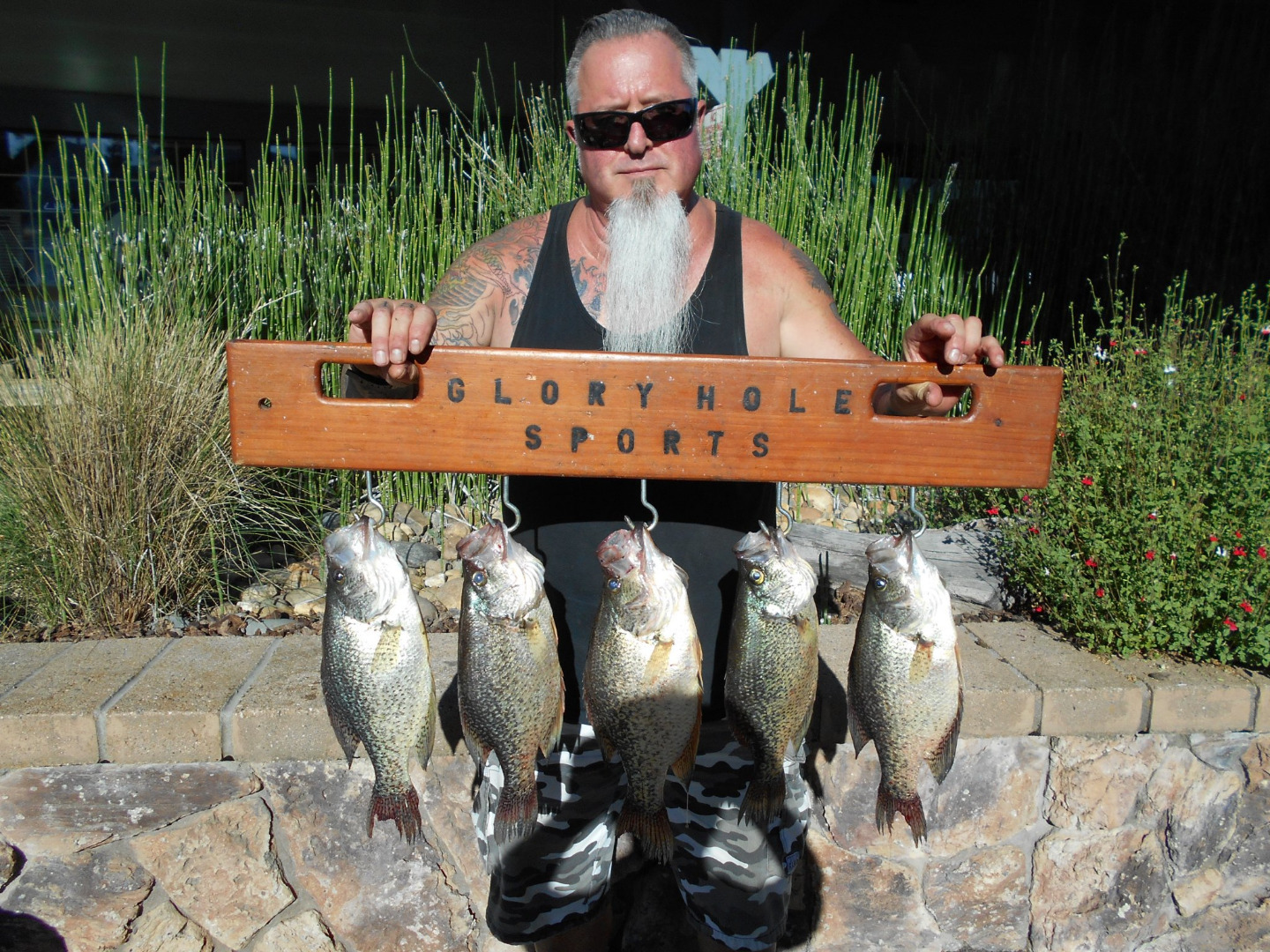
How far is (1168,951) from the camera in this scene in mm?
2727

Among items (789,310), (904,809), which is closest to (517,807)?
(904,809)

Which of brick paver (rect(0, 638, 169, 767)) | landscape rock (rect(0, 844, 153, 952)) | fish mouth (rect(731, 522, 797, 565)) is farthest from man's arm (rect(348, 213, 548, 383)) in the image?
landscape rock (rect(0, 844, 153, 952))

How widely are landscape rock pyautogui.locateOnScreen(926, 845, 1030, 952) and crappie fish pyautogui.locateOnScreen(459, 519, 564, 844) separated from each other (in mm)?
1595

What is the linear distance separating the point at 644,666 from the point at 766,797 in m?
0.43

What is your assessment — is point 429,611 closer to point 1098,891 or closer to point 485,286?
point 485,286

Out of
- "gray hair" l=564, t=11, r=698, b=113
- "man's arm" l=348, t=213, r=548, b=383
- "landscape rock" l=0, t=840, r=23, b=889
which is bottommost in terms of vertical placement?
"landscape rock" l=0, t=840, r=23, b=889

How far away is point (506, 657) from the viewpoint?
163 cm

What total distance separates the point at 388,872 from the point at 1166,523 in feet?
8.74

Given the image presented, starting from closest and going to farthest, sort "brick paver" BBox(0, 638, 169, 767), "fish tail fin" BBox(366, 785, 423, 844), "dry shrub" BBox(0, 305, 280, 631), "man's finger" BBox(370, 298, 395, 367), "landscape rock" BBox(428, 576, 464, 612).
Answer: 1. "man's finger" BBox(370, 298, 395, 367)
2. "fish tail fin" BBox(366, 785, 423, 844)
3. "brick paver" BBox(0, 638, 169, 767)
4. "dry shrub" BBox(0, 305, 280, 631)
5. "landscape rock" BBox(428, 576, 464, 612)

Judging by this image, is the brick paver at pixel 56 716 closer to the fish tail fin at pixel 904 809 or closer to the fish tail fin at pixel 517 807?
the fish tail fin at pixel 517 807

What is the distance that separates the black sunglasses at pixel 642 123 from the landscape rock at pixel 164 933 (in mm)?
2411

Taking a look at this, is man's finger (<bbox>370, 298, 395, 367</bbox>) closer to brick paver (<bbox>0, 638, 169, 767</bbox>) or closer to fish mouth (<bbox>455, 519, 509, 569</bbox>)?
fish mouth (<bbox>455, 519, 509, 569</bbox>)

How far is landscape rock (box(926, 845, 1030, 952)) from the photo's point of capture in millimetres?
2609

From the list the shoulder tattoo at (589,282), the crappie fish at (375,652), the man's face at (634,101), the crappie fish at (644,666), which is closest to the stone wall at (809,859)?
the crappie fish at (375,652)
